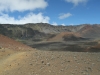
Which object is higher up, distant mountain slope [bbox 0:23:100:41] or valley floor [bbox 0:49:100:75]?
distant mountain slope [bbox 0:23:100:41]

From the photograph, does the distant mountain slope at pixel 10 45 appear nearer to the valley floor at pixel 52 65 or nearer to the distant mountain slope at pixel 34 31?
the valley floor at pixel 52 65

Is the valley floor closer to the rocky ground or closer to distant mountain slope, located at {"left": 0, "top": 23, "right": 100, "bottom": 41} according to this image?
the rocky ground

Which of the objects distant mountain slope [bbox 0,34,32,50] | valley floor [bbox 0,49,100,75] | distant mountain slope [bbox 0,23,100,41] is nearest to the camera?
valley floor [bbox 0,49,100,75]

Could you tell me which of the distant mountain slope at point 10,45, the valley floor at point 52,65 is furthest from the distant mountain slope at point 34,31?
the valley floor at point 52,65

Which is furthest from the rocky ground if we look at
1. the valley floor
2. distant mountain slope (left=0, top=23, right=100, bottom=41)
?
distant mountain slope (left=0, top=23, right=100, bottom=41)

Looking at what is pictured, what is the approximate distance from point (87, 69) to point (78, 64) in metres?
0.83

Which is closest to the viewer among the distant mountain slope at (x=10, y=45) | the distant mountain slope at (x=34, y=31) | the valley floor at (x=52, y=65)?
the valley floor at (x=52, y=65)

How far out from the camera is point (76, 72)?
1187 cm

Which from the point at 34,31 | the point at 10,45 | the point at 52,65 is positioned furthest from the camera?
the point at 34,31

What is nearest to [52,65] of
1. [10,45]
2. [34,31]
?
[10,45]

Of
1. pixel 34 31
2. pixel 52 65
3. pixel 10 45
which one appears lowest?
pixel 52 65

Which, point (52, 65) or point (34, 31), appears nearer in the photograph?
point (52, 65)

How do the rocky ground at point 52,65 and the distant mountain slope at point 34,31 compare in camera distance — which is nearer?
the rocky ground at point 52,65

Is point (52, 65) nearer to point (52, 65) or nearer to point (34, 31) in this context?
point (52, 65)
